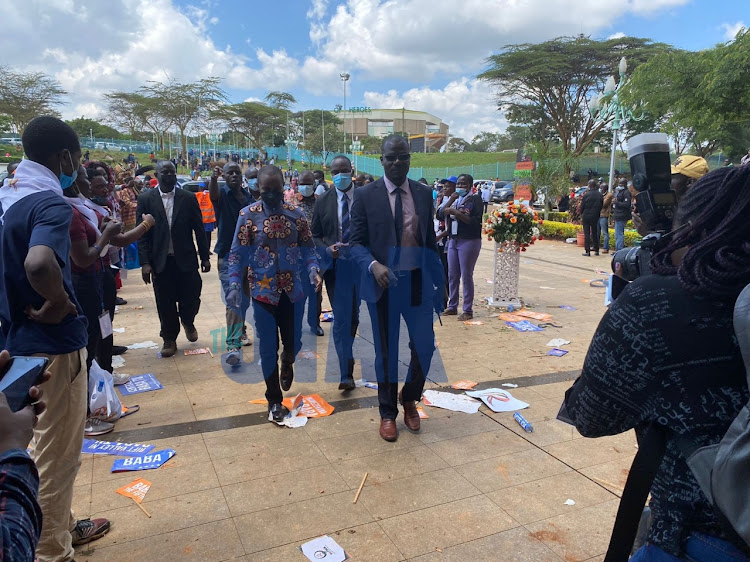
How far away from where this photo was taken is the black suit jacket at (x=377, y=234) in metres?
3.73

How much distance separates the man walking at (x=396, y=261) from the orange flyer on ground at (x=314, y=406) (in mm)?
570

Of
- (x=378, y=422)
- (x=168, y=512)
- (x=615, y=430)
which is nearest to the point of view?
(x=615, y=430)

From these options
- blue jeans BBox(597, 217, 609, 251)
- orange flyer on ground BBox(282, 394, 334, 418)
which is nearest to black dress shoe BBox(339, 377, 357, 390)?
orange flyer on ground BBox(282, 394, 334, 418)

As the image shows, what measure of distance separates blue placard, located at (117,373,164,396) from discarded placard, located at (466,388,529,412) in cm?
278

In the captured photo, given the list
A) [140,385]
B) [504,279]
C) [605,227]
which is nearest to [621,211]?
[605,227]

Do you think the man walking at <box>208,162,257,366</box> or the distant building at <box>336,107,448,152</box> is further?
the distant building at <box>336,107,448,152</box>

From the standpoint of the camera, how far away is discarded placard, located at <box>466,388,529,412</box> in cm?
429

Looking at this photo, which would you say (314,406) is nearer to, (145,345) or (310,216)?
(145,345)

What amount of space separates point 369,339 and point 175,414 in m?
2.55

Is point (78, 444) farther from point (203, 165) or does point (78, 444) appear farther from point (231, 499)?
point (203, 165)

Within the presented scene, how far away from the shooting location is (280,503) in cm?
301

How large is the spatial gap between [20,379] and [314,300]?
15.5 feet

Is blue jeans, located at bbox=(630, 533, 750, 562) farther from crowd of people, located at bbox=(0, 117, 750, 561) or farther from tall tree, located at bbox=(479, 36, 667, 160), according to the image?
tall tree, located at bbox=(479, 36, 667, 160)

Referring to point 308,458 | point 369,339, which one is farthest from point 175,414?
point 369,339
